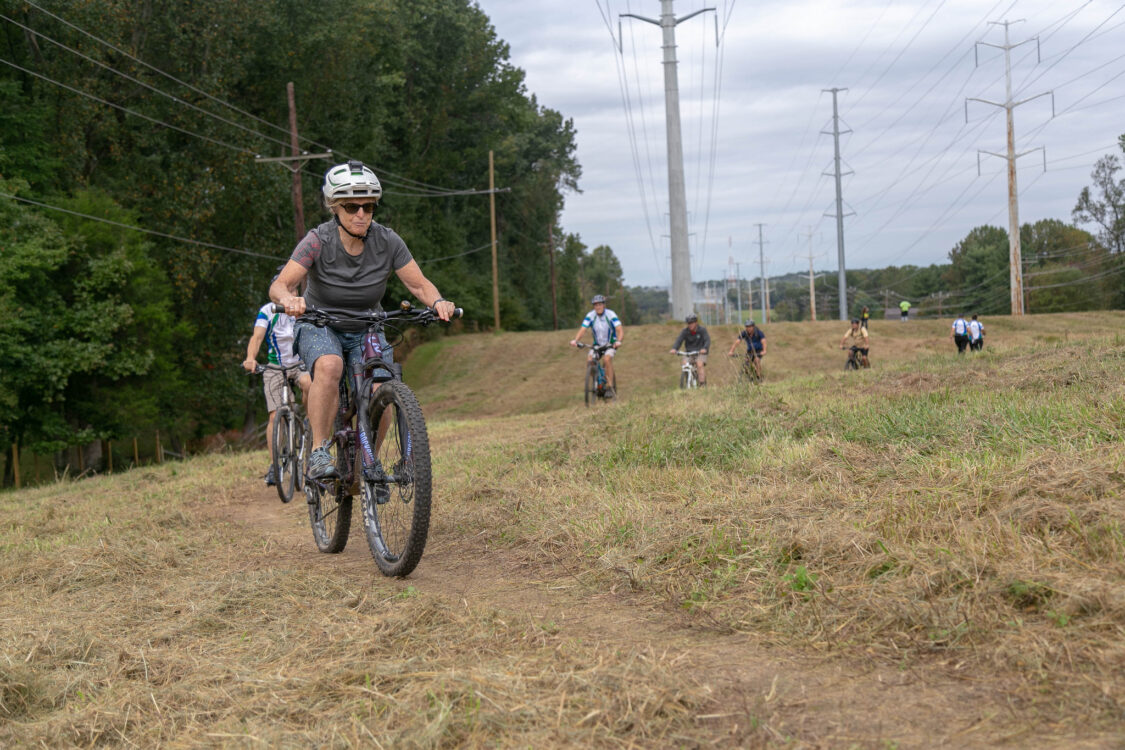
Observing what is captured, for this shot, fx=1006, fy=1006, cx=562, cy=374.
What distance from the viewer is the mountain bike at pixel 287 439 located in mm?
8719

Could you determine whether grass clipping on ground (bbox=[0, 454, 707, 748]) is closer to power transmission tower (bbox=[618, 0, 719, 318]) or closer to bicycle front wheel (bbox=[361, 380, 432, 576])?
bicycle front wheel (bbox=[361, 380, 432, 576])

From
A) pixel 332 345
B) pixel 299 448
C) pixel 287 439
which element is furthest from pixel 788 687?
pixel 287 439

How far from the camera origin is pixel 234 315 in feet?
120

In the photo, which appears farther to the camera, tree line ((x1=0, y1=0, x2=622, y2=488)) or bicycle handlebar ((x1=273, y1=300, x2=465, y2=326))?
tree line ((x1=0, y1=0, x2=622, y2=488))

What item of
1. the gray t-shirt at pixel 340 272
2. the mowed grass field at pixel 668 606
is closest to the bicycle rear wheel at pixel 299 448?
the mowed grass field at pixel 668 606

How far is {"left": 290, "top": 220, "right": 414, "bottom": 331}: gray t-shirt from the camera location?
5.88m

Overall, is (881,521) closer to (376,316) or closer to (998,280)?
(376,316)

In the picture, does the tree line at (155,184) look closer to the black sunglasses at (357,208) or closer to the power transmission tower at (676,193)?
the power transmission tower at (676,193)

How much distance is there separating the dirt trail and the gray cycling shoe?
1.00m

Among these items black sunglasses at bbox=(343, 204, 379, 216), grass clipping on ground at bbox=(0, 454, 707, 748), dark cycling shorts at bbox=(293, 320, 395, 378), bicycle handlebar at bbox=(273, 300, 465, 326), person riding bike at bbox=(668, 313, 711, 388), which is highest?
black sunglasses at bbox=(343, 204, 379, 216)

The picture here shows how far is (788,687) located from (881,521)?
156 centimetres

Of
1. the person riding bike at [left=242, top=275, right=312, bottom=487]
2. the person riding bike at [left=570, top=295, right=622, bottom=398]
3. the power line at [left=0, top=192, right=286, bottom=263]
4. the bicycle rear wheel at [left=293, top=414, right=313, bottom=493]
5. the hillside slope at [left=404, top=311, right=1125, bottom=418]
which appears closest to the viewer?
the bicycle rear wheel at [left=293, top=414, right=313, bottom=493]

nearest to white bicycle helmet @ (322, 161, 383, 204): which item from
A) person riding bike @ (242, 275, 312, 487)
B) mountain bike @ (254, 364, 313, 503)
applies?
mountain bike @ (254, 364, 313, 503)

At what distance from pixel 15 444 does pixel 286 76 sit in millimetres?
17426
